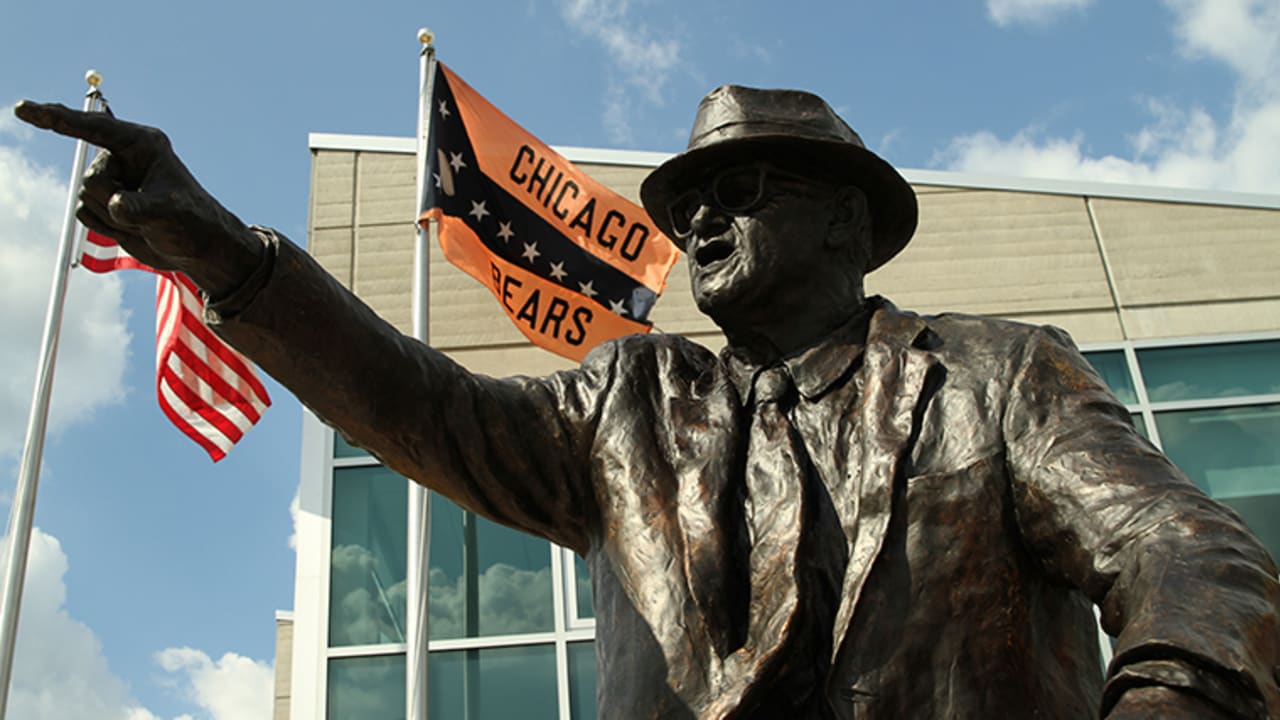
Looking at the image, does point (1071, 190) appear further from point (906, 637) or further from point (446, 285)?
point (906, 637)

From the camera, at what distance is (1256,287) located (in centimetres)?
1398

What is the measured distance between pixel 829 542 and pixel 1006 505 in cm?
31

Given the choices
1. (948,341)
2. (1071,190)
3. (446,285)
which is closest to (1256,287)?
(1071,190)

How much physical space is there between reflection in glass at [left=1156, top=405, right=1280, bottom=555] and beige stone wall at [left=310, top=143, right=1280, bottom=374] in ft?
3.52

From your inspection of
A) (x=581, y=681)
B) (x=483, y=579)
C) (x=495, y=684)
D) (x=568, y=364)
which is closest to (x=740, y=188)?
(x=581, y=681)

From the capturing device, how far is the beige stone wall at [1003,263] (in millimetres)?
13672

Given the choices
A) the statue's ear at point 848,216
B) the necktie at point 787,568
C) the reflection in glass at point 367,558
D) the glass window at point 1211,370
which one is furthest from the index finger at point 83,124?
the glass window at point 1211,370

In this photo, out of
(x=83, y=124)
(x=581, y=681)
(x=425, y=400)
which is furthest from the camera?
(x=581, y=681)

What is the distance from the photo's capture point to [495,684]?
1145 cm

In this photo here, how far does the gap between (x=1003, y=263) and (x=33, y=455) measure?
392 inches

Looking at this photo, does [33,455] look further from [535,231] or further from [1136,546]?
[1136,546]

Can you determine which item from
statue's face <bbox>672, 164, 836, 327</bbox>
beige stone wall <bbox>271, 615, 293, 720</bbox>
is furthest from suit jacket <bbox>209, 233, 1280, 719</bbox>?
beige stone wall <bbox>271, 615, 293, 720</bbox>

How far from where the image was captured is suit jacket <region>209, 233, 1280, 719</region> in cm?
191

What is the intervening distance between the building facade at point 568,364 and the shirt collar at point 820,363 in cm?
898
